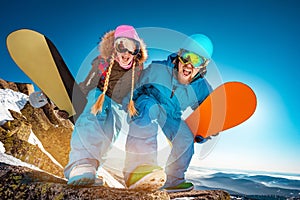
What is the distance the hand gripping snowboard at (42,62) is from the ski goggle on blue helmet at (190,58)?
3.03 ft

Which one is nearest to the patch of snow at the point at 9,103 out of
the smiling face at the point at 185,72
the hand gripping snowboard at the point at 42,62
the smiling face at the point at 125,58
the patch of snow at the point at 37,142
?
the patch of snow at the point at 37,142

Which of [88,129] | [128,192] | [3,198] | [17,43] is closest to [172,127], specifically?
[88,129]

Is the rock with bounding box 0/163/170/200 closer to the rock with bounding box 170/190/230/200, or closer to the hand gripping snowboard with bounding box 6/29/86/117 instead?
the rock with bounding box 170/190/230/200

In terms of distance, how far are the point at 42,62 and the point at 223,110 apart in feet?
5.44

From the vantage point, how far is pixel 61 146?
3.15 metres

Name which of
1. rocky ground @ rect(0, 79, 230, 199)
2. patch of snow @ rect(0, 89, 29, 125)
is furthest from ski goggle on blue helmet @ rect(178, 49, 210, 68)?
patch of snow @ rect(0, 89, 29, 125)

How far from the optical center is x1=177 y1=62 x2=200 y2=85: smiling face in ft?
7.80

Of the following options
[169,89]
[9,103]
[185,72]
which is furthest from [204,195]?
[9,103]

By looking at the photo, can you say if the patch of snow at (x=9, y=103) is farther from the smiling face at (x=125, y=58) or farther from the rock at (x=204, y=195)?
the rock at (x=204, y=195)

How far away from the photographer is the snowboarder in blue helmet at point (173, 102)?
1.83 meters

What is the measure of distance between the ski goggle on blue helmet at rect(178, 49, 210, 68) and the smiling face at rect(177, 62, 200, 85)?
26 millimetres

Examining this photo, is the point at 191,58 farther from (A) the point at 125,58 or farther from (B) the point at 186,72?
(A) the point at 125,58

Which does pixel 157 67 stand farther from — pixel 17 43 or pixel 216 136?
pixel 17 43

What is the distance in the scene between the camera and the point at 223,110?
2.63 m
